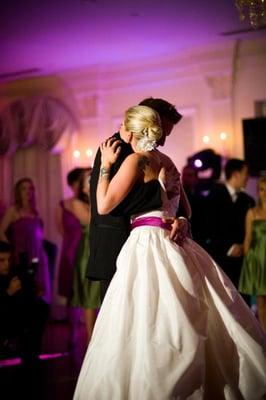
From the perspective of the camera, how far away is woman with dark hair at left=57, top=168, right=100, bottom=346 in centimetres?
512

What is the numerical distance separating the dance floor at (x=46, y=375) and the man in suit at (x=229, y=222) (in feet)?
4.83

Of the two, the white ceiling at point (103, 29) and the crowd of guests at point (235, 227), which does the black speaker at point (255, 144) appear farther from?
the crowd of guests at point (235, 227)

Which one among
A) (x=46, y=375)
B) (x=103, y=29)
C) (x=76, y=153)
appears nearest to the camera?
(x=46, y=375)

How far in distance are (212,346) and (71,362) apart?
2.24 meters

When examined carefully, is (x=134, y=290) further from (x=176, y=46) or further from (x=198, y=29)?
(x=176, y=46)

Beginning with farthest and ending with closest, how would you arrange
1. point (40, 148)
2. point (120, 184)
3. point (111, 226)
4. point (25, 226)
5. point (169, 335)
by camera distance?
point (40, 148), point (25, 226), point (111, 226), point (120, 184), point (169, 335)

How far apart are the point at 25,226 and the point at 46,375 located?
233 centimetres

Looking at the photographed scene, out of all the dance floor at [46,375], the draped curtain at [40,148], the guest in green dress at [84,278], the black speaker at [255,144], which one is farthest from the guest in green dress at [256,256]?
the draped curtain at [40,148]

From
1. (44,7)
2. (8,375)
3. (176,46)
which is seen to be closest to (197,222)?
(8,375)

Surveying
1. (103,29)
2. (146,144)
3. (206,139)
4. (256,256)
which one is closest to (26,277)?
Answer: (256,256)

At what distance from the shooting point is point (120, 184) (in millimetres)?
2941

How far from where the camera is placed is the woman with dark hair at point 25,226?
253 inches

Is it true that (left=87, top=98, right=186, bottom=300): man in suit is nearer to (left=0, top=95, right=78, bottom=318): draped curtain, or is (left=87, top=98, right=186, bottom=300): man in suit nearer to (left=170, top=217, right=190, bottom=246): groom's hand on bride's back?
(left=170, top=217, right=190, bottom=246): groom's hand on bride's back

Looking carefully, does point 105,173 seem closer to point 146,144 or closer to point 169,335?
point 146,144
